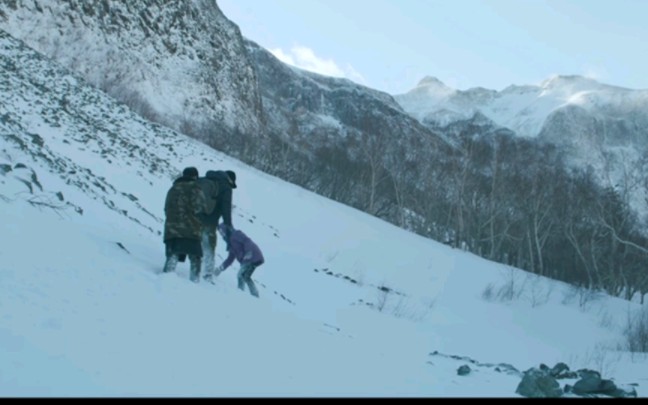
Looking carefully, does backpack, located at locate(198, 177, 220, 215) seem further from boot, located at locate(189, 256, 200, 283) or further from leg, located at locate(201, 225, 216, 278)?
boot, located at locate(189, 256, 200, 283)

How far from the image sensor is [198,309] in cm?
683

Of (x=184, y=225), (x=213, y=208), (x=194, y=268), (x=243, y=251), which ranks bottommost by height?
(x=194, y=268)

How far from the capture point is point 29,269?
18.6 feet

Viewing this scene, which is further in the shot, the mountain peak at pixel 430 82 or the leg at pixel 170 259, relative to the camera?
the mountain peak at pixel 430 82

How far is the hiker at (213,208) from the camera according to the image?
29.5ft

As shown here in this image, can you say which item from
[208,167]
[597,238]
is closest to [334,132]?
[597,238]

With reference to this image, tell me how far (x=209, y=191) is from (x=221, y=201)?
9.4 inches

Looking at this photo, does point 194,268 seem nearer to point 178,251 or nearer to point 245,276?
point 178,251

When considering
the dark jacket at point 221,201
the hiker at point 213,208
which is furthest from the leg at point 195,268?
the dark jacket at point 221,201

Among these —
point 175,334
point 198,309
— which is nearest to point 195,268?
point 198,309

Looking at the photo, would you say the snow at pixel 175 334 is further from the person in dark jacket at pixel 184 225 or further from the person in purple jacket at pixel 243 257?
the person in purple jacket at pixel 243 257

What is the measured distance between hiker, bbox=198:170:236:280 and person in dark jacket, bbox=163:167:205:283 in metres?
0.47

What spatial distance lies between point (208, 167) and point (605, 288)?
24259mm

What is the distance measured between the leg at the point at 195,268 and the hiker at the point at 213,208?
578 mm
